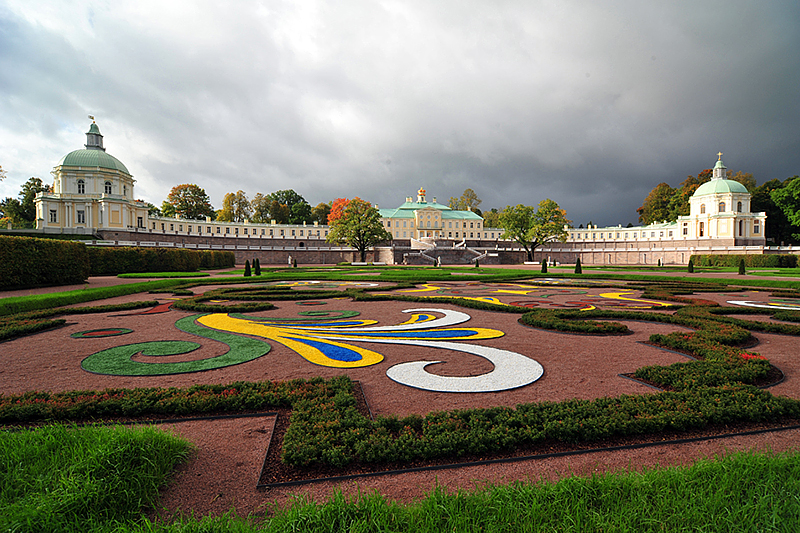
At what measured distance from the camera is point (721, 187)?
70.5 metres

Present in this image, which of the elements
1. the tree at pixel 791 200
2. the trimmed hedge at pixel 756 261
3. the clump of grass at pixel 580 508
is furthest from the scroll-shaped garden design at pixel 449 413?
the tree at pixel 791 200

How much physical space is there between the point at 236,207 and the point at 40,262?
75991 millimetres

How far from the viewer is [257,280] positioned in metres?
19.1

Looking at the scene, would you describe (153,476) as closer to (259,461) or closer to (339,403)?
(259,461)

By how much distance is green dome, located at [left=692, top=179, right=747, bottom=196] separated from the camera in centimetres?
6962

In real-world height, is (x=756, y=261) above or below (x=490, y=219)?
below

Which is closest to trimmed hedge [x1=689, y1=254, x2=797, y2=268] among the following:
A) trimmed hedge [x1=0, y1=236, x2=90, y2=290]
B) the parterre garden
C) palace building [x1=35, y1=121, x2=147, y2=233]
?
the parterre garden

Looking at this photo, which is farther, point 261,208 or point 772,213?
point 261,208

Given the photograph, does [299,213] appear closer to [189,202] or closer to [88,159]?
[189,202]

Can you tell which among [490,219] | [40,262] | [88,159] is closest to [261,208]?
[88,159]

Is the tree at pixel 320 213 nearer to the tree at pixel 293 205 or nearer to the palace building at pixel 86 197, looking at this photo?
the tree at pixel 293 205

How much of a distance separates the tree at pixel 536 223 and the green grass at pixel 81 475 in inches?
2280

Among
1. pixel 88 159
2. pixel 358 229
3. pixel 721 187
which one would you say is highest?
pixel 88 159

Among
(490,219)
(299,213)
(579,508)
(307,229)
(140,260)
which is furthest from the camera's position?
(490,219)
